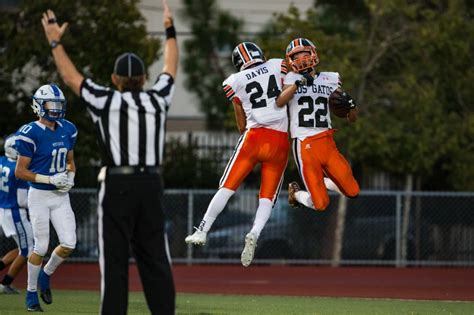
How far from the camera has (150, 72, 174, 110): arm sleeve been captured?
848cm

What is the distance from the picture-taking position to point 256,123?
40.6 ft

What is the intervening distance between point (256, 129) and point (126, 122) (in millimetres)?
4170

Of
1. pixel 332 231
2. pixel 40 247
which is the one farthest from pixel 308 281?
pixel 40 247

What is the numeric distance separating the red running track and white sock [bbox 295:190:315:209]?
332cm

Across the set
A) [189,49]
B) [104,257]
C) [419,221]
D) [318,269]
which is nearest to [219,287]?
[318,269]

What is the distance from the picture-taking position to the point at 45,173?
1186 cm

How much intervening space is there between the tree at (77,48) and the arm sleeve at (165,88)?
43.3 feet

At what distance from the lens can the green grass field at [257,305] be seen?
1218 centimetres

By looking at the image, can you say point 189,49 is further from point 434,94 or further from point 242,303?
point 242,303

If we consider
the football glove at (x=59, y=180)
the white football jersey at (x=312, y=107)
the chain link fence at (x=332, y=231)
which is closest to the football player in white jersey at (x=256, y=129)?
the white football jersey at (x=312, y=107)

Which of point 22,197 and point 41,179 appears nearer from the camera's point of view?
point 41,179

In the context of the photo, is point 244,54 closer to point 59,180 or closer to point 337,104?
point 337,104

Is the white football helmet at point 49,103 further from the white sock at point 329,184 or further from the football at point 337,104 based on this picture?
the white sock at point 329,184

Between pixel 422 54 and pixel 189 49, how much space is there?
5.33m
